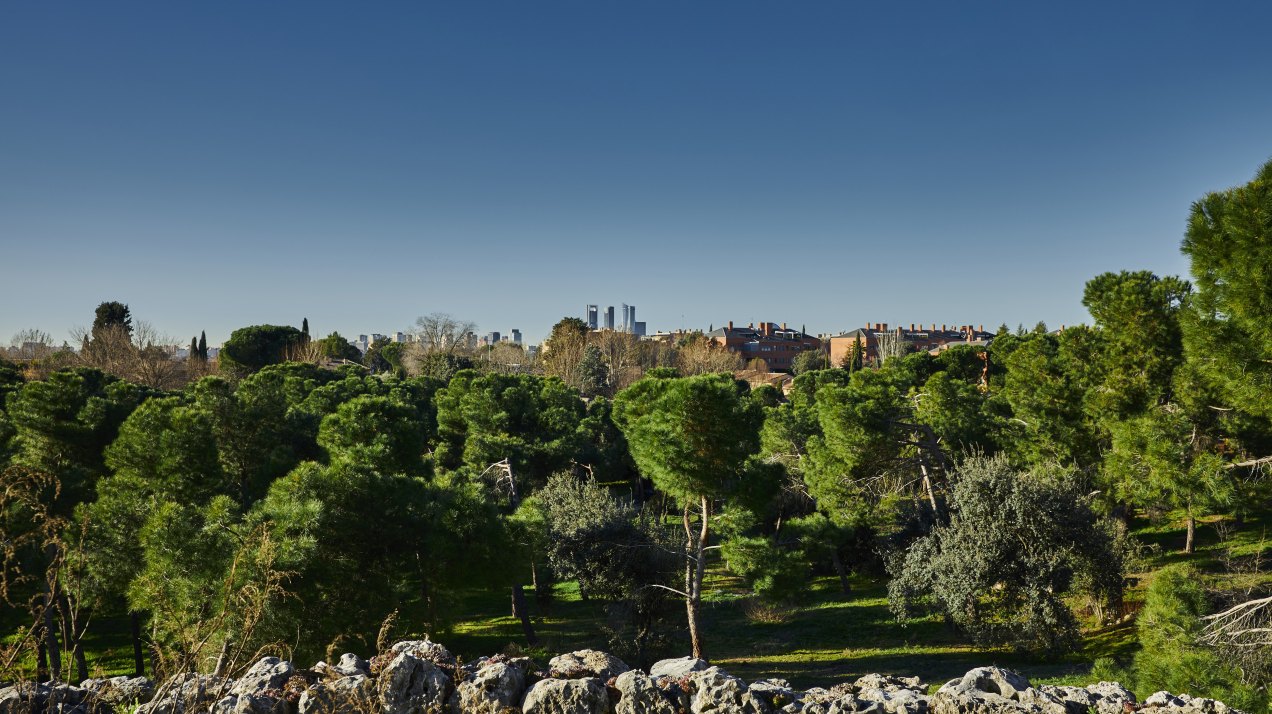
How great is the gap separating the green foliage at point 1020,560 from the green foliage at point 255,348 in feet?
204

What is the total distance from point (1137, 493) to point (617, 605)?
10.8m

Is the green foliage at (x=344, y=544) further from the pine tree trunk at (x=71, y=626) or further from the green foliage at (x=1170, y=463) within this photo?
the green foliage at (x=1170, y=463)

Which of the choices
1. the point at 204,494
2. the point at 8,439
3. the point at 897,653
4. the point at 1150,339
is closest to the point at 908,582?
the point at 897,653

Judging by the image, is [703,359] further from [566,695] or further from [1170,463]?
[566,695]

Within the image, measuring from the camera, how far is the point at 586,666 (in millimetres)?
5922

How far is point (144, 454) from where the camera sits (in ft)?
48.5

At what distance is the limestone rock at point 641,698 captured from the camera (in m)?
5.29

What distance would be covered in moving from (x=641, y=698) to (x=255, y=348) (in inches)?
2779

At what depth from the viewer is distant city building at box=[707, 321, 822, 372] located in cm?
10481

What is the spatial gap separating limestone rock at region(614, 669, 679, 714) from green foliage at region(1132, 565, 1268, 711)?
5.45m

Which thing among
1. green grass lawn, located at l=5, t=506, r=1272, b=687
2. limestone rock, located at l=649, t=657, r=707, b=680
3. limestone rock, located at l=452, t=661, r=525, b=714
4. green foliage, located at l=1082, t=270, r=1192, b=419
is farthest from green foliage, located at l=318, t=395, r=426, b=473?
green foliage, located at l=1082, t=270, r=1192, b=419

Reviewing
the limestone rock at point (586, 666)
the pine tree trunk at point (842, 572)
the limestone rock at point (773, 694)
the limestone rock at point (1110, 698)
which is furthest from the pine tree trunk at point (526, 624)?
the limestone rock at point (1110, 698)

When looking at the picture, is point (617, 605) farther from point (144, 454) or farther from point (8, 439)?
point (8, 439)

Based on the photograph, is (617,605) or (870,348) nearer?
(617,605)
